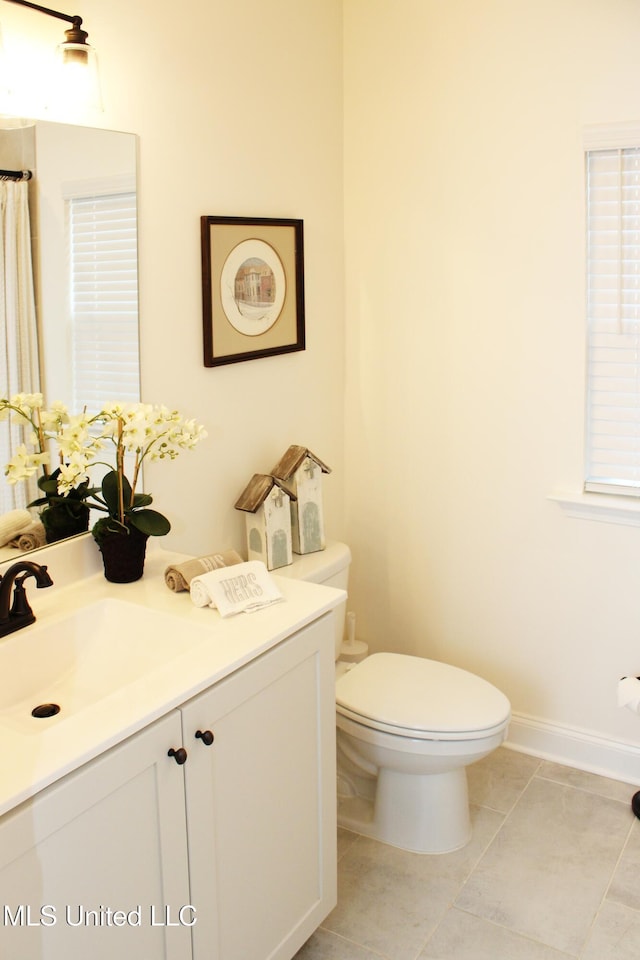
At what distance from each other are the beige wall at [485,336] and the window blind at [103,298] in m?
1.04

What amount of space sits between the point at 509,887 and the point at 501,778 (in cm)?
49

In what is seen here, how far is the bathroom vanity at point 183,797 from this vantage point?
1323 millimetres

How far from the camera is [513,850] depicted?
8.10ft

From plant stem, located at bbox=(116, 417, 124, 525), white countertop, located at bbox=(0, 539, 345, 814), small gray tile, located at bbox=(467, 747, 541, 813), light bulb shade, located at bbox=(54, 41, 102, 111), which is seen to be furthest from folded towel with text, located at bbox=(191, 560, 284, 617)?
small gray tile, located at bbox=(467, 747, 541, 813)

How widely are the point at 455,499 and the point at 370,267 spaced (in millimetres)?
783

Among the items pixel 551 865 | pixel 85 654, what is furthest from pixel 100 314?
pixel 551 865

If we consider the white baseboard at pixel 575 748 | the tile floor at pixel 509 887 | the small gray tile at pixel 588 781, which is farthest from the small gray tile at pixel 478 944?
the white baseboard at pixel 575 748

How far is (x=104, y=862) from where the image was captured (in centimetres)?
142

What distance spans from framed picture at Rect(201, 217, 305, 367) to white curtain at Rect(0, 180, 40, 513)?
58cm

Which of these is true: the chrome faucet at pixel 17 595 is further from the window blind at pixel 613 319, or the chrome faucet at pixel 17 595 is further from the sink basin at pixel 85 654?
the window blind at pixel 613 319

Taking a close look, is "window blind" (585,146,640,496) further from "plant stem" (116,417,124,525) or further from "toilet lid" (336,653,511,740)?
"plant stem" (116,417,124,525)

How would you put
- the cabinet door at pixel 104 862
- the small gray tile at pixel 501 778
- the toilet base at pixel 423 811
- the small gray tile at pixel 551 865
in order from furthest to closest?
the small gray tile at pixel 501 778 → the toilet base at pixel 423 811 → the small gray tile at pixel 551 865 → the cabinet door at pixel 104 862

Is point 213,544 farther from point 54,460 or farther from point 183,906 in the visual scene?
point 183,906

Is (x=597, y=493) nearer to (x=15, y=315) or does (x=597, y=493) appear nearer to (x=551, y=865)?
(x=551, y=865)
